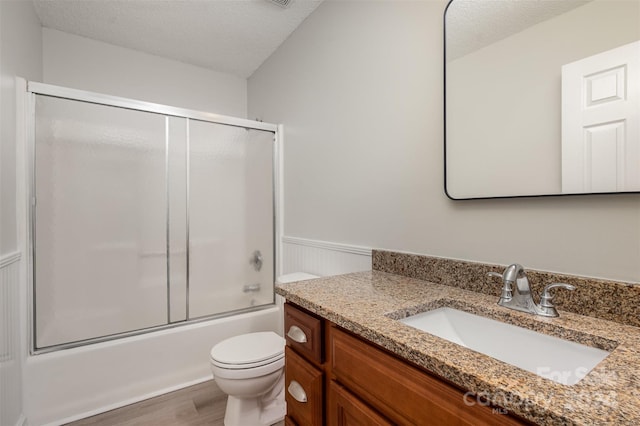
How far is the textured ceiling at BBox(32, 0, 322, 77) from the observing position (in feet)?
6.38

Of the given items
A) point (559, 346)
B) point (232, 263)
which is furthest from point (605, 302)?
point (232, 263)

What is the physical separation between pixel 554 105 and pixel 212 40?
237cm

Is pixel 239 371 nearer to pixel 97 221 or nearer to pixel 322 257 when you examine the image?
pixel 322 257

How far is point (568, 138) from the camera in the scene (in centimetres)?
87

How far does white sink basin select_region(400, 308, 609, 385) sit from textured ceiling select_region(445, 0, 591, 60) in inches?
37.2

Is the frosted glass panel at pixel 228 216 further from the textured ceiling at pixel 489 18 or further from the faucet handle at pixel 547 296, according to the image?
the faucet handle at pixel 547 296

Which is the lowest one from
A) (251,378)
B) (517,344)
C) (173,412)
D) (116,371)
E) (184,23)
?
(173,412)

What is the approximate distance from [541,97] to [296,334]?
3.65ft

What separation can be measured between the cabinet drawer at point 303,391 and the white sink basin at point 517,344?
1.17ft

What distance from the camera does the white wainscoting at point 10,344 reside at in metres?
1.32

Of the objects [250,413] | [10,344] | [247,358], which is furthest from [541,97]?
[10,344]

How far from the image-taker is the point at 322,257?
75.5 inches

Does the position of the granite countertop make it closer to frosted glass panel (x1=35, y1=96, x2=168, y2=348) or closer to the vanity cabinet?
the vanity cabinet

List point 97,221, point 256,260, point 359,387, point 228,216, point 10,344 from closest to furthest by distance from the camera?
point 359,387 < point 10,344 < point 97,221 < point 228,216 < point 256,260
